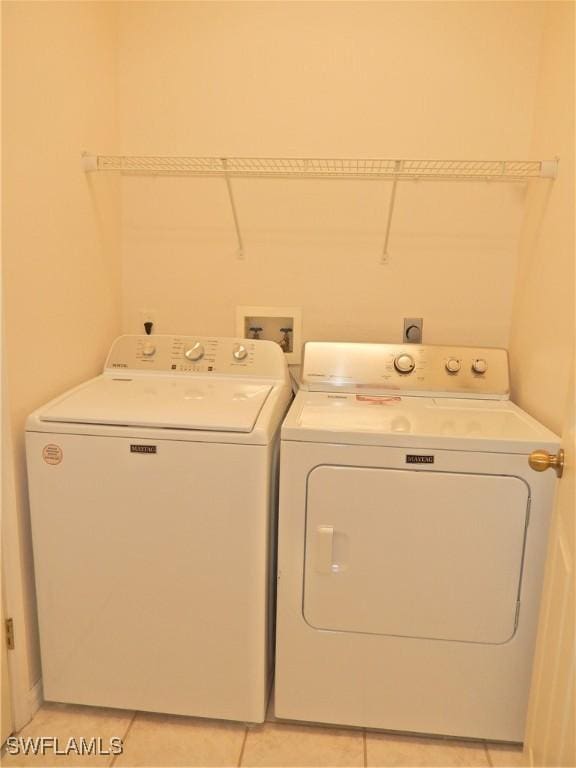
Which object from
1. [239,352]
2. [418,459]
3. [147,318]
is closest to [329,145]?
[239,352]

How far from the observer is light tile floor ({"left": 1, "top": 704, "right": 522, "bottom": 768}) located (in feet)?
5.45

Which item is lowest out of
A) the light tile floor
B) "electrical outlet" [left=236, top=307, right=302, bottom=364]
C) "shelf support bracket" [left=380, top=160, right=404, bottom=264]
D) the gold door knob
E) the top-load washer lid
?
the light tile floor

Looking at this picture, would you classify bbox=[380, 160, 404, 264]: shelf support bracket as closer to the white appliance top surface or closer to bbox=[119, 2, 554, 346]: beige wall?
bbox=[119, 2, 554, 346]: beige wall

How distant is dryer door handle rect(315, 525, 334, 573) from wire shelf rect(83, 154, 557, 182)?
3.97ft

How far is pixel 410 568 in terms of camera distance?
163 cm

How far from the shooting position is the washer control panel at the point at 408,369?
2.07 meters

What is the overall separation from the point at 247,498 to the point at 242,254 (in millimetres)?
1087

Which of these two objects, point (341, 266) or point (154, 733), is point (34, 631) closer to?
point (154, 733)

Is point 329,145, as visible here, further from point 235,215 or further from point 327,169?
point 235,215

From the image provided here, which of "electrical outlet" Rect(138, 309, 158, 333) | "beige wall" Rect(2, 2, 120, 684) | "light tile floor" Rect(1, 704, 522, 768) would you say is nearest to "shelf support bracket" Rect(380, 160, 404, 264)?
"electrical outlet" Rect(138, 309, 158, 333)

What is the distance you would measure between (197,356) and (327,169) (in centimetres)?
85

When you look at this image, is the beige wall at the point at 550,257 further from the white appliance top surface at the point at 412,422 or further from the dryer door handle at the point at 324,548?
the dryer door handle at the point at 324,548

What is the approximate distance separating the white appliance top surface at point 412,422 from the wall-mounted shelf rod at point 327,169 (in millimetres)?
651

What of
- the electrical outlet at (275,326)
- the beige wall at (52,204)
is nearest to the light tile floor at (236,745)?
the beige wall at (52,204)
